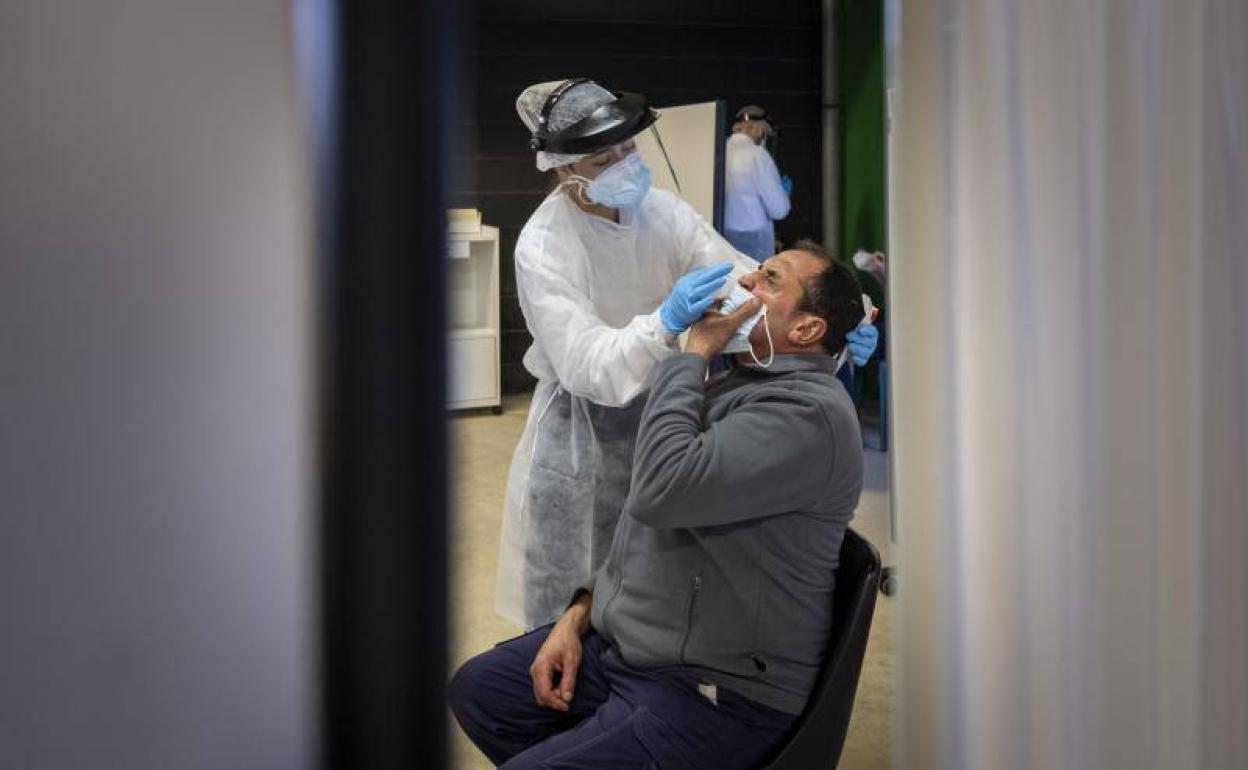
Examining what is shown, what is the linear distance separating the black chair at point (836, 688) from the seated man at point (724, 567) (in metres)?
0.02

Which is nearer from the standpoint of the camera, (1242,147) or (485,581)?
(1242,147)

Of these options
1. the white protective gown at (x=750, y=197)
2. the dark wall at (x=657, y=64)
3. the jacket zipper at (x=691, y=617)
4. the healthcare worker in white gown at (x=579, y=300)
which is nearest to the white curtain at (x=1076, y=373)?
the jacket zipper at (x=691, y=617)

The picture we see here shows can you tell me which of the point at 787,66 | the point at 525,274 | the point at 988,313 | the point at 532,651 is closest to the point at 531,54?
the point at 787,66

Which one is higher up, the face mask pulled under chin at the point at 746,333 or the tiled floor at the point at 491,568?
the face mask pulled under chin at the point at 746,333

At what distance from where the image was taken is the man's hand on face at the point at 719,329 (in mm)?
1828

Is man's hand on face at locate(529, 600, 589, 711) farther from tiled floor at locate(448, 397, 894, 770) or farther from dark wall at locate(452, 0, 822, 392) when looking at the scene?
dark wall at locate(452, 0, 822, 392)

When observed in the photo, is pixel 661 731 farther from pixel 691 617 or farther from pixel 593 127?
pixel 593 127

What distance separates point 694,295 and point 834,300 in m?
0.22

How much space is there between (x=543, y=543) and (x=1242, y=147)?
4.46 ft

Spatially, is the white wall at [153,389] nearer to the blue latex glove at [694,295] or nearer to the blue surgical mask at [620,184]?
the blue latex glove at [694,295]

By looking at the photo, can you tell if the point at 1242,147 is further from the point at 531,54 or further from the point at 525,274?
the point at 531,54

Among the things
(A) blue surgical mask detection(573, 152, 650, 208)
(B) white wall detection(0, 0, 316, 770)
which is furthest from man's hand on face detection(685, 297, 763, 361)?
A: (B) white wall detection(0, 0, 316, 770)

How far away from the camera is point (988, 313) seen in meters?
1.32

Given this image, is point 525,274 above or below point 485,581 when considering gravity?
above
